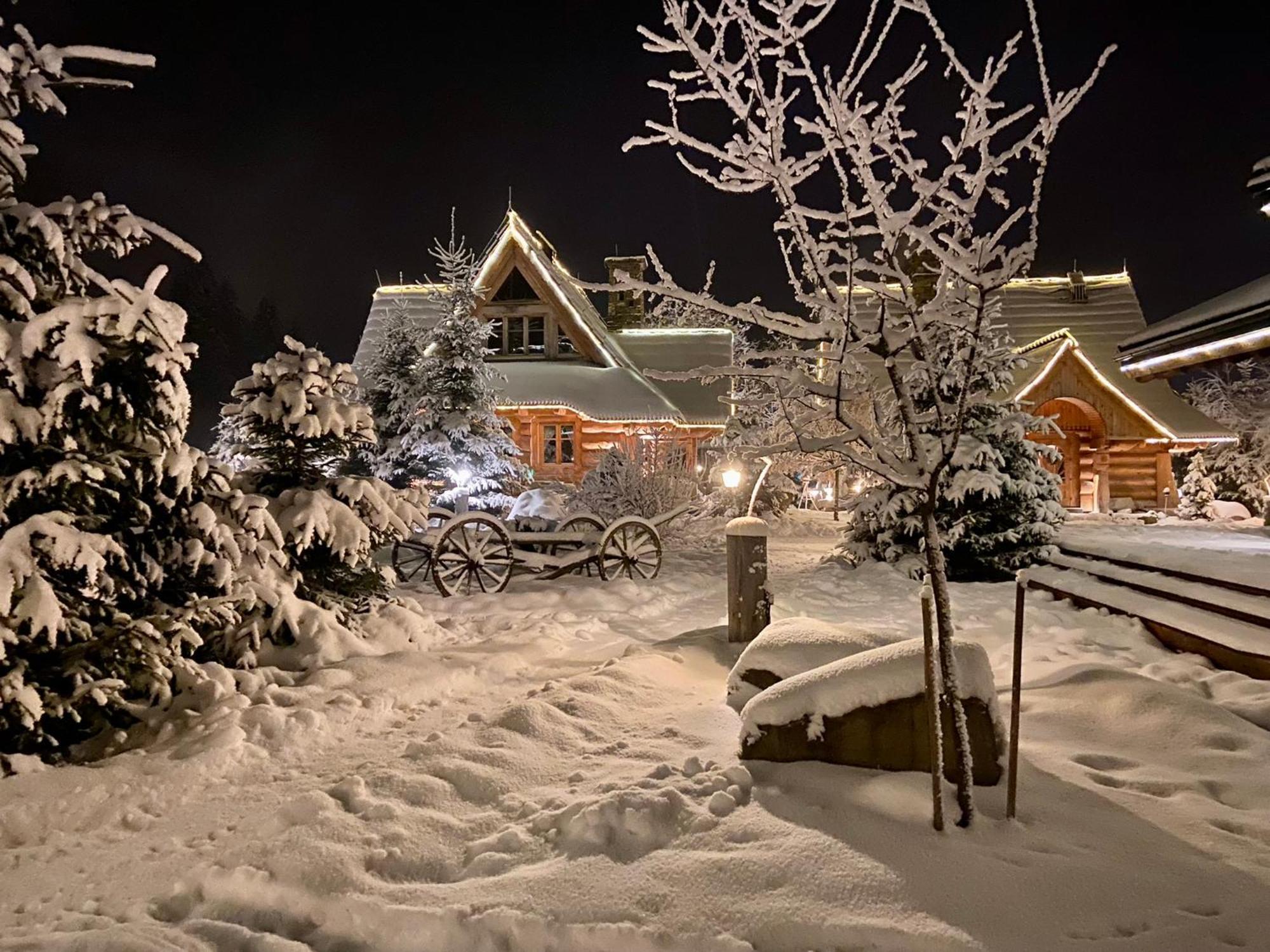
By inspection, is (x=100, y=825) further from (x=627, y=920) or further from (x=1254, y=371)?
(x=1254, y=371)

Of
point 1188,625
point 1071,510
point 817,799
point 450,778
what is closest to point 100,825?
point 450,778

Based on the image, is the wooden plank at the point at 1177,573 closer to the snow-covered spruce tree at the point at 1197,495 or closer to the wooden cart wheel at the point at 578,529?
the wooden cart wheel at the point at 578,529

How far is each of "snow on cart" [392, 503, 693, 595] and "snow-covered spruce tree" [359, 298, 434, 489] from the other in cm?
310

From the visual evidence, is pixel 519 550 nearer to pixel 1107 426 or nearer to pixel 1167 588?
pixel 1167 588

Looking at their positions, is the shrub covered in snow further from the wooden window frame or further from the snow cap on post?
the snow cap on post

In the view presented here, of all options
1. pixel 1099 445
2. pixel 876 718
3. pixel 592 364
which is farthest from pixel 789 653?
pixel 1099 445

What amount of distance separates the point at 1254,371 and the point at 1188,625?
3151 cm

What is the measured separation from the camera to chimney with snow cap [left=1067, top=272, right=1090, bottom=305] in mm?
25438

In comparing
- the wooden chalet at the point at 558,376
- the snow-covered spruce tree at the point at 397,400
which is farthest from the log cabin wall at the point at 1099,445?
the snow-covered spruce tree at the point at 397,400

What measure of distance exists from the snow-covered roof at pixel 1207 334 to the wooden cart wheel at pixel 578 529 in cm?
695

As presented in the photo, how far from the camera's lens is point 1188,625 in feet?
19.7

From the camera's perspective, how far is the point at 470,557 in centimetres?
921

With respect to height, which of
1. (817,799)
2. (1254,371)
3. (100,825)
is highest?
(1254,371)

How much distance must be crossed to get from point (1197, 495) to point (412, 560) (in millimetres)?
21604
